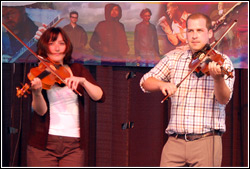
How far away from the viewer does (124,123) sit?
12.0 feet

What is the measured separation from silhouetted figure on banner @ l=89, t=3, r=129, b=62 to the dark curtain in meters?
0.16

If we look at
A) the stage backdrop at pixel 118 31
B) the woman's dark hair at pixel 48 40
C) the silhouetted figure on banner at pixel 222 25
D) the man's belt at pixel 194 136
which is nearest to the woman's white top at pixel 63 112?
the woman's dark hair at pixel 48 40

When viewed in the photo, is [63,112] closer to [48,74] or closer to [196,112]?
[48,74]

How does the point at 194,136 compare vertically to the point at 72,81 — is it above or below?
below

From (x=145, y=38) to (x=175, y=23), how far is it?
257 mm

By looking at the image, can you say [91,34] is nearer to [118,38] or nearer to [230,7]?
[118,38]

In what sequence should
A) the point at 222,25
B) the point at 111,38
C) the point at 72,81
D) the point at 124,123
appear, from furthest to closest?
1. the point at 124,123
2. the point at 111,38
3. the point at 222,25
4. the point at 72,81

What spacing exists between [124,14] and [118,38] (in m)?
0.19

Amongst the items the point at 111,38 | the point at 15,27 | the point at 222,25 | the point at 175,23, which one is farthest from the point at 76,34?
the point at 222,25

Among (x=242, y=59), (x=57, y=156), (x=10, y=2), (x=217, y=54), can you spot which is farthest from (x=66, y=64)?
(x=242, y=59)

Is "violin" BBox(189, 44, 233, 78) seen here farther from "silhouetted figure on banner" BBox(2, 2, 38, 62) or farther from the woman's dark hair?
"silhouetted figure on banner" BBox(2, 2, 38, 62)

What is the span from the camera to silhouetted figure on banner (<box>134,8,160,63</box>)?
356 cm

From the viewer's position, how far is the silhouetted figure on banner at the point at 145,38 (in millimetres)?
3559

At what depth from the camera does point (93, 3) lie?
11.8ft
